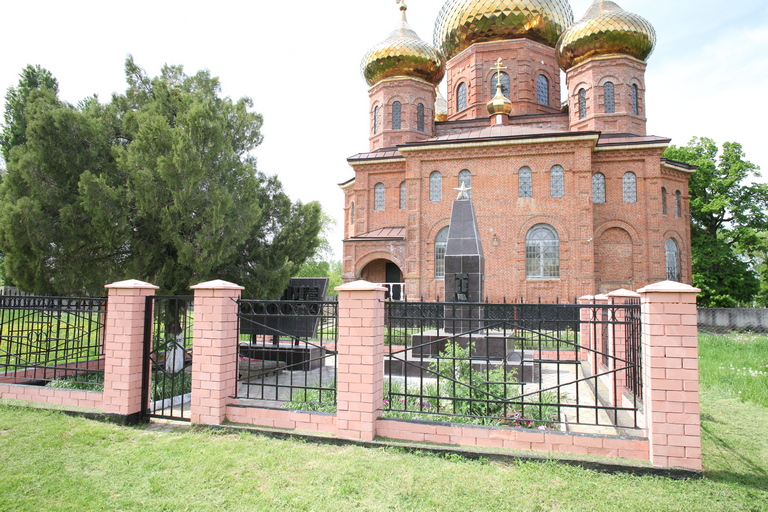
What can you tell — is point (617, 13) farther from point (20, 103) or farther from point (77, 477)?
point (77, 477)

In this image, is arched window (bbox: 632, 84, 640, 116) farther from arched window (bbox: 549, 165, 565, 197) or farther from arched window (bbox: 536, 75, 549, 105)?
arched window (bbox: 549, 165, 565, 197)

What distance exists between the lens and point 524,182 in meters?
18.5

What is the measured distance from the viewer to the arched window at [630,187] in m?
19.1

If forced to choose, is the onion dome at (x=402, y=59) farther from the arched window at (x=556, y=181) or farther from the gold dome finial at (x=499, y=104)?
the arched window at (x=556, y=181)

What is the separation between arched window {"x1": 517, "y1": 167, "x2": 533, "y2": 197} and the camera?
18453 millimetres

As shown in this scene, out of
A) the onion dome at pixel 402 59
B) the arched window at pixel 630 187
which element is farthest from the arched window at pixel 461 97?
the arched window at pixel 630 187

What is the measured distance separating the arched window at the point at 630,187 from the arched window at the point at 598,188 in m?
0.82

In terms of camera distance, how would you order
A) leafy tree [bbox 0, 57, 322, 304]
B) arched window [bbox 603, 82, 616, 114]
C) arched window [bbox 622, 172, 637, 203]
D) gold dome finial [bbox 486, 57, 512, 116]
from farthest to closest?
arched window [bbox 603, 82, 616, 114] < gold dome finial [bbox 486, 57, 512, 116] < arched window [bbox 622, 172, 637, 203] < leafy tree [bbox 0, 57, 322, 304]

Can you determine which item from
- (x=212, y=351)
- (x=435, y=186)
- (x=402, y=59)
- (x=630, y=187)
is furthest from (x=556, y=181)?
(x=212, y=351)

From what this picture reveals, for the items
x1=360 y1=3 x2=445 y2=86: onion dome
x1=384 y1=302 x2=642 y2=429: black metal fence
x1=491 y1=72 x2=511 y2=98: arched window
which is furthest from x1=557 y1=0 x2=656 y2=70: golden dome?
x1=384 y1=302 x2=642 y2=429: black metal fence

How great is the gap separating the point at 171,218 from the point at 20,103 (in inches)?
331

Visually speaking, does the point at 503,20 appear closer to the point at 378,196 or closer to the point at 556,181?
the point at 556,181

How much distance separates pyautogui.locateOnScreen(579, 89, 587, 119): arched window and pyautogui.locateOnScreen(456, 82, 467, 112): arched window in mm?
5439

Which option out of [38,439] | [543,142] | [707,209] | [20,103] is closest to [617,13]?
[543,142]
